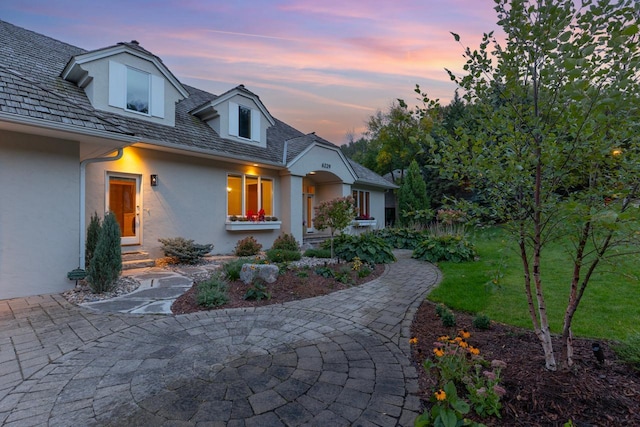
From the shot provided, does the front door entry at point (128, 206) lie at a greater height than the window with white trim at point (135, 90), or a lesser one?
lesser

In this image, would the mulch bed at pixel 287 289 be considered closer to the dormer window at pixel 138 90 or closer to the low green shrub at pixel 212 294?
the low green shrub at pixel 212 294

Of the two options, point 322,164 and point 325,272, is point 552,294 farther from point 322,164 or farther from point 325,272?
point 322,164

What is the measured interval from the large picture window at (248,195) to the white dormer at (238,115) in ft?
4.73

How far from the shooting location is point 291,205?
11375 millimetres

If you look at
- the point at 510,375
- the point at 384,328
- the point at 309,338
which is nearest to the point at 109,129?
the point at 309,338

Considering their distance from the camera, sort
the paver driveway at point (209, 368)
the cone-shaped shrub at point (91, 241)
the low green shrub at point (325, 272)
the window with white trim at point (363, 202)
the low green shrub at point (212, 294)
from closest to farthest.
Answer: the paver driveway at point (209, 368)
the low green shrub at point (212, 294)
the cone-shaped shrub at point (91, 241)
the low green shrub at point (325, 272)
the window with white trim at point (363, 202)

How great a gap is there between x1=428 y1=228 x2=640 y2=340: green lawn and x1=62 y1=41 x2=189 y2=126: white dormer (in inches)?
346

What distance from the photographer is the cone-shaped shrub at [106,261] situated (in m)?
5.06

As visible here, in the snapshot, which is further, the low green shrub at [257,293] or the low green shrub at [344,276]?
the low green shrub at [344,276]

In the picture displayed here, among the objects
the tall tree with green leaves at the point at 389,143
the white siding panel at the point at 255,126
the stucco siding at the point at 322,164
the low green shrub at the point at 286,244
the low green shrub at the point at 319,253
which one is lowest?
the low green shrub at the point at 319,253

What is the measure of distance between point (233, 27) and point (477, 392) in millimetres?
10316

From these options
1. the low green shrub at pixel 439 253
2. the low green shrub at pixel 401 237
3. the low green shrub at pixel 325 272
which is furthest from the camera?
the low green shrub at pixel 401 237

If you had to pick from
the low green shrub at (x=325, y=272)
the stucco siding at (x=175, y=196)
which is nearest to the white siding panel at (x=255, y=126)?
the stucco siding at (x=175, y=196)

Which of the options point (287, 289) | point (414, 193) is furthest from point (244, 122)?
point (414, 193)
